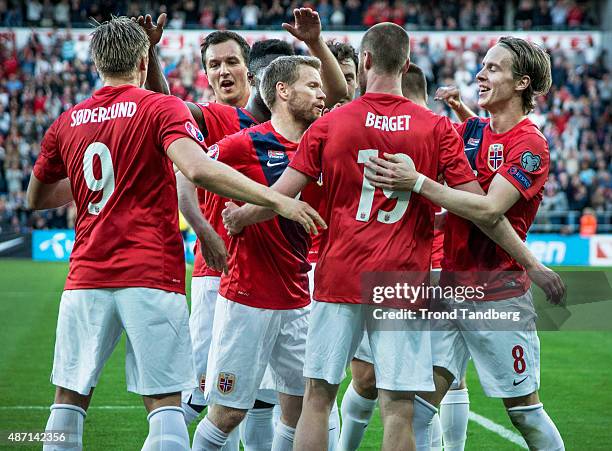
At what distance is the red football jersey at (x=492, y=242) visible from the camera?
16.1 ft

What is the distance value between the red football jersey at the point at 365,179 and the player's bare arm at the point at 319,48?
0.98m

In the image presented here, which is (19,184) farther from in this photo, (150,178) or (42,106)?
(150,178)

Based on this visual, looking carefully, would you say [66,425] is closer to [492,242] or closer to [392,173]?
[392,173]

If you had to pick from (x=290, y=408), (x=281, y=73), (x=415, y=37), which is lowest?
(x=290, y=408)

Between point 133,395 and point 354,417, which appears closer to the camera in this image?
point 354,417

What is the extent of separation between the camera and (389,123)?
14.9 feet

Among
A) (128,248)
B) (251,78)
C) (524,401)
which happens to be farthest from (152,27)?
(524,401)

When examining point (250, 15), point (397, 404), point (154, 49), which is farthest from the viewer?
point (250, 15)

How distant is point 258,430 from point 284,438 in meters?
0.35

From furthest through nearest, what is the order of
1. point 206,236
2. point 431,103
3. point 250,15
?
point 250,15
point 431,103
point 206,236

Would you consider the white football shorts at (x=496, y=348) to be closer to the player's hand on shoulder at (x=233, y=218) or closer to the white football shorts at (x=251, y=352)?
the white football shorts at (x=251, y=352)

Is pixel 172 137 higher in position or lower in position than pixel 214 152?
higher

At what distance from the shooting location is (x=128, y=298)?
14.3 feet

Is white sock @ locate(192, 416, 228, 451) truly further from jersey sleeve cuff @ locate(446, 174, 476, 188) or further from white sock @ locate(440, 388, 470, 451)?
jersey sleeve cuff @ locate(446, 174, 476, 188)
